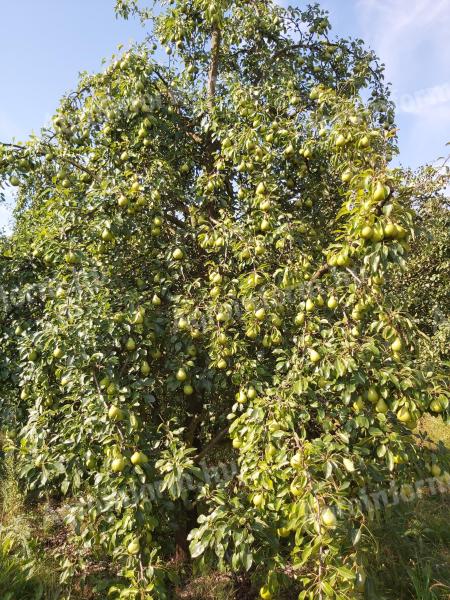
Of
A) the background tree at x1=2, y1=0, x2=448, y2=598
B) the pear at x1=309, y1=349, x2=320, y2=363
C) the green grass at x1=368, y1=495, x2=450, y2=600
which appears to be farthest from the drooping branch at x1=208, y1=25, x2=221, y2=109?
the green grass at x1=368, y1=495, x2=450, y2=600

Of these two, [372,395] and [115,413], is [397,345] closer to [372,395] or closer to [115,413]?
[372,395]

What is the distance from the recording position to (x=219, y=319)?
2744 mm

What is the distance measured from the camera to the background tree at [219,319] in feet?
7.62

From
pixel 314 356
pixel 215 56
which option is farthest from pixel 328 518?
pixel 215 56

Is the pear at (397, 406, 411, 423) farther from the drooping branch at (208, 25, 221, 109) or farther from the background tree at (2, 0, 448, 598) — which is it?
the drooping branch at (208, 25, 221, 109)

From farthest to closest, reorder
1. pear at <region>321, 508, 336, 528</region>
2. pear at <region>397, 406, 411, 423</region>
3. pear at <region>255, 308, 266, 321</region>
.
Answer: pear at <region>255, 308, 266, 321</region> < pear at <region>397, 406, 411, 423</region> < pear at <region>321, 508, 336, 528</region>

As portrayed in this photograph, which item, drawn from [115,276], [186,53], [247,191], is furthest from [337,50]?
[115,276]

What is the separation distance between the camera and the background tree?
2.32m

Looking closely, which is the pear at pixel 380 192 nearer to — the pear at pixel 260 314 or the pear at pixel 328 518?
the pear at pixel 260 314

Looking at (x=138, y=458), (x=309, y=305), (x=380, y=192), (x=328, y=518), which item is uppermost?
(x=380, y=192)

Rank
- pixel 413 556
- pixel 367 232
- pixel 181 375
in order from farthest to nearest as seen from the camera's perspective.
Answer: pixel 413 556 → pixel 181 375 → pixel 367 232

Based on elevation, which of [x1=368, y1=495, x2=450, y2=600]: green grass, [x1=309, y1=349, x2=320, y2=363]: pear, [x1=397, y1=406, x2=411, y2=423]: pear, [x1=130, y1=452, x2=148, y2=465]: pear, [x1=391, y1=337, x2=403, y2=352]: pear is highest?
[x1=309, y1=349, x2=320, y2=363]: pear

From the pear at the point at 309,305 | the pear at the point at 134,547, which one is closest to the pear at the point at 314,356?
the pear at the point at 309,305

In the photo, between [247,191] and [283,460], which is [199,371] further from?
[247,191]
